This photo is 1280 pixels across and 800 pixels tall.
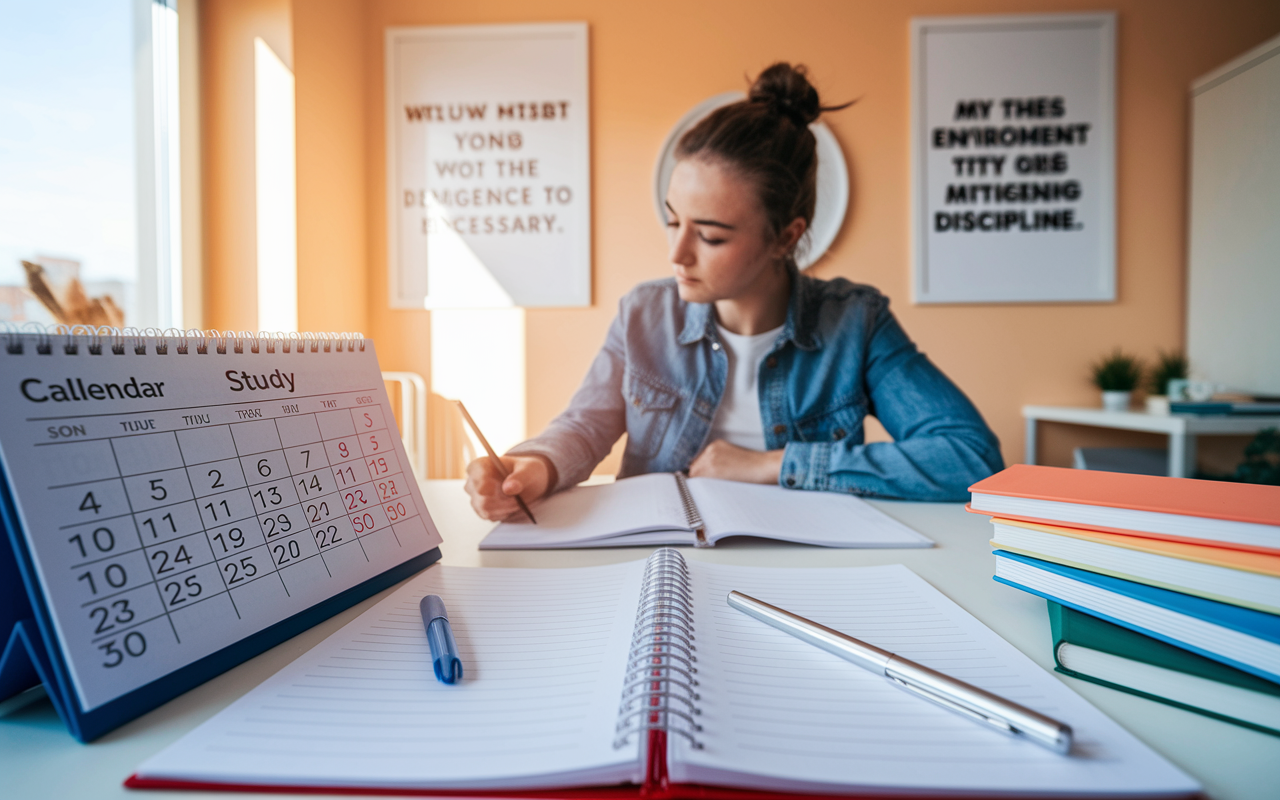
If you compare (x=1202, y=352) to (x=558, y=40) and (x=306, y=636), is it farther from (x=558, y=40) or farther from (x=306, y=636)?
(x=306, y=636)

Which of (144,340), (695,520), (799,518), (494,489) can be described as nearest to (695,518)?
(695,520)

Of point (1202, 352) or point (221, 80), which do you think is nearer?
point (221, 80)

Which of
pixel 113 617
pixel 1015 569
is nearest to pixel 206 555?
pixel 113 617

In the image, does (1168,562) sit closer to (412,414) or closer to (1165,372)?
(412,414)

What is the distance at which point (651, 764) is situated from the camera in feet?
0.77

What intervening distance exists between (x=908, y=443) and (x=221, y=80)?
189 centimetres

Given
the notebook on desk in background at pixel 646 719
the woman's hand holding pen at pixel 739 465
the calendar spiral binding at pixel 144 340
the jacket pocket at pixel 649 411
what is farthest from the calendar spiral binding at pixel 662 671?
the jacket pocket at pixel 649 411

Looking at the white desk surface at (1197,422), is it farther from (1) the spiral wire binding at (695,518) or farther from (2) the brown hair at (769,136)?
(1) the spiral wire binding at (695,518)

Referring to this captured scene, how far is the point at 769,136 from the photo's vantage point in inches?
43.8

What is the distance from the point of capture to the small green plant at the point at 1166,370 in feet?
6.67

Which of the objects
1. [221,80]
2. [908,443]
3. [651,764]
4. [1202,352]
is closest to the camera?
[651,764]

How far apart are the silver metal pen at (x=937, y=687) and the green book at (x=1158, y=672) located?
Answer: 0.31 ft

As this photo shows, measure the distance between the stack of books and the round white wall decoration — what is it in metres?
1.84

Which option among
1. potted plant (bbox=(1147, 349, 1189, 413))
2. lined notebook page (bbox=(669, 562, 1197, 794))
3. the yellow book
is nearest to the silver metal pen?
lined notebook page (bbox=(669, 562, 1197, 794))
